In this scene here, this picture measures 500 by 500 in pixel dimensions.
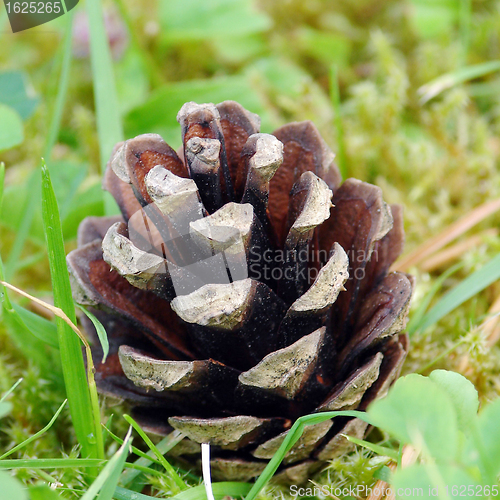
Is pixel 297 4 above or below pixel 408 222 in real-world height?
above

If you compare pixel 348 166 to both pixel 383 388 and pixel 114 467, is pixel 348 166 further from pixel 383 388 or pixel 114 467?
pixel 114 467

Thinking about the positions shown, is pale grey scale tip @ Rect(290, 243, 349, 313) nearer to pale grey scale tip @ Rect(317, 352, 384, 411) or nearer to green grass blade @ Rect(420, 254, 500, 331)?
pale grey scale tip @ Rect(317, 352, 384, 411)

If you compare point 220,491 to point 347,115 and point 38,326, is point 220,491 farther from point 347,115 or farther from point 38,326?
point 347,115

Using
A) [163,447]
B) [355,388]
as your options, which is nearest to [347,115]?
Result: [355,388]

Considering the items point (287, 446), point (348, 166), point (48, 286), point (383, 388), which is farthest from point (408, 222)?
point (48, 286)

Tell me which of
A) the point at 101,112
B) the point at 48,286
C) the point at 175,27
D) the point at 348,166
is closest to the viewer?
the point at 101,112

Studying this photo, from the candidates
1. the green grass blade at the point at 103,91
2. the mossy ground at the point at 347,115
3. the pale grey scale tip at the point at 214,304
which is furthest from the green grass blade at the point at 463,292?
the green grass blade at the point at 103,91

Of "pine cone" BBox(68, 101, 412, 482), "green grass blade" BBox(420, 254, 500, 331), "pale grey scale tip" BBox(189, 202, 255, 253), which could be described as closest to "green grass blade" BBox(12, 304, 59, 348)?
"pine cone" BBox(68, 101, 412, 482)

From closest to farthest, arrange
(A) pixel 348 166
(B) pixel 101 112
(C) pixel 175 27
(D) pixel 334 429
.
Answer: (D) pixel 334 429
(B) pixel 101 112
(A) pixel 348 166
(C) pixel 175 27
